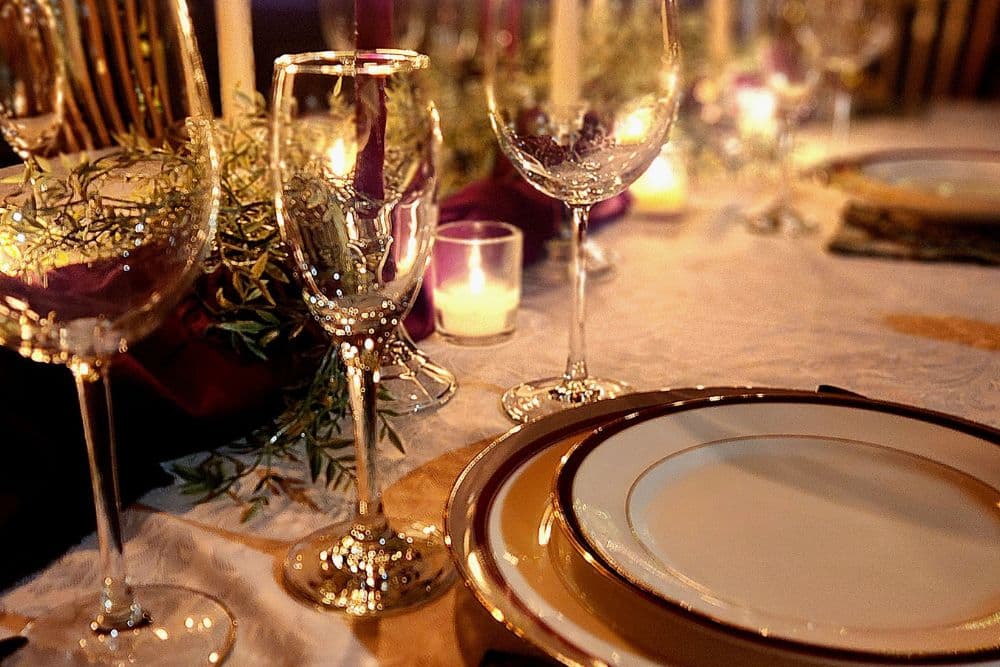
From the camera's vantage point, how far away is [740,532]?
562 millimetres

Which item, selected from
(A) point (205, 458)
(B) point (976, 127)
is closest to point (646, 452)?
(A) point (205, 458)

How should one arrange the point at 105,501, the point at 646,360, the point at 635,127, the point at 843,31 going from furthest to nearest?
the point at 843,31 → the point at 646,360 → the point at 635,127 → the point at 105,501

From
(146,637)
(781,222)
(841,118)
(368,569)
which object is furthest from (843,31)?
(146,637)

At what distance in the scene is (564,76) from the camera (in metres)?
1.04

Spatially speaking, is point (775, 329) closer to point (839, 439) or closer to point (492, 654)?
point (839, 439)

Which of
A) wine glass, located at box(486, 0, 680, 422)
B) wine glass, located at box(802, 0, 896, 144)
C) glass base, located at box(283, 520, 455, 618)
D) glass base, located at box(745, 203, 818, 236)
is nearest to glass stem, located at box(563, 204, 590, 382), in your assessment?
wine glass, located at box(486, 0, 680, 422)

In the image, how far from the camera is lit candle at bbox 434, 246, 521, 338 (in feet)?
3.10

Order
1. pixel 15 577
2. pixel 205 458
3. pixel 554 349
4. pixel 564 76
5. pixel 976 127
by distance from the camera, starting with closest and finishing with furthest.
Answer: pixel 15 577 < pixel 205 458 < pixel 554 349 < pixel 564 76 < pixel 976 127

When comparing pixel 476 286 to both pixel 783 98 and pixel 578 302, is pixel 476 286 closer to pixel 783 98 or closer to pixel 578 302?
pixel 578 302

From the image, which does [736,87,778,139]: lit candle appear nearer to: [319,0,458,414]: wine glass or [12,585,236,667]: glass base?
[319,0,458,414]: wine glass

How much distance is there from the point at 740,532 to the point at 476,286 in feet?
1.45

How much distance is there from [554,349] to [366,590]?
1.38 feet

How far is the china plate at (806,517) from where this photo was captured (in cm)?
47

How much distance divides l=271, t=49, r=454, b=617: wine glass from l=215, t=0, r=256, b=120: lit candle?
1.13 ft
